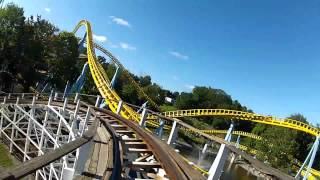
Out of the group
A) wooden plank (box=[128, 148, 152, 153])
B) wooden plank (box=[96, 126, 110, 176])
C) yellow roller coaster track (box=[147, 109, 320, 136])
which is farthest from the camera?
yellow roller coaster track (box=[147, 109, 320, 136])

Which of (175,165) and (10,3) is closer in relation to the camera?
(175,165)

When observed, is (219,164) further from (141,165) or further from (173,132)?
(173,132)

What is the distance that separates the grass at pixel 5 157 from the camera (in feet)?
63.7

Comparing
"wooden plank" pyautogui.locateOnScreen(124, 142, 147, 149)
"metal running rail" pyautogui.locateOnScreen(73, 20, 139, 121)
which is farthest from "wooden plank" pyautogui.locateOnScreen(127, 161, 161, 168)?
"metal running rail" pyautogui.locateOnScreen(73, 20, 139, 121)

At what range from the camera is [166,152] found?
906cm

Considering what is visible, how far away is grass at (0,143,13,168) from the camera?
19.4 meters

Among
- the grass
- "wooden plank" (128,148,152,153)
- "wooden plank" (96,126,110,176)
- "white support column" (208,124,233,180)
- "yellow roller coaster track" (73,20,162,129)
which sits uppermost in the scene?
"yellow roller coaster track" (73,20,162,129)

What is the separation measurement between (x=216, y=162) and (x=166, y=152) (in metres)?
2.23

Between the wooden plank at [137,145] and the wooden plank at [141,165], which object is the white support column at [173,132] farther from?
A: the wooden plank at [141,165]

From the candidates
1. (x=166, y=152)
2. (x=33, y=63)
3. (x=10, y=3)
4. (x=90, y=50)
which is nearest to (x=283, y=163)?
(x=90, y=50)

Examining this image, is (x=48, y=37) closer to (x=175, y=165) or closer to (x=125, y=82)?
(x=125, y=82)

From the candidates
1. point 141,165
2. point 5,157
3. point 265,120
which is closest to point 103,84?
point 265,120

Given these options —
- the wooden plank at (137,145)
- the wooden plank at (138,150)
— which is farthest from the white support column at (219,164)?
the wooden plank at (137,145)

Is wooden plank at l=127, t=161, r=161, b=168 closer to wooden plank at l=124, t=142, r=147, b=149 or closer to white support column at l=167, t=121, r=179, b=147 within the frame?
wooden plank at l=124, t=142, r=147, b=149
